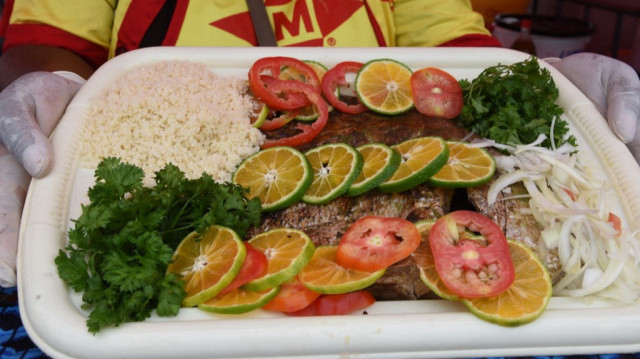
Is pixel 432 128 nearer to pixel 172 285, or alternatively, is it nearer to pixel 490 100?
pixel 490 100

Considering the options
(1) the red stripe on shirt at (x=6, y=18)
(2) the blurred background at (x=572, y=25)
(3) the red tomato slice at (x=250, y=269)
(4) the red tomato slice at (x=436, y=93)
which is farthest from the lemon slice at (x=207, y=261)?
(2) the blurred background at (x=572, y=25)

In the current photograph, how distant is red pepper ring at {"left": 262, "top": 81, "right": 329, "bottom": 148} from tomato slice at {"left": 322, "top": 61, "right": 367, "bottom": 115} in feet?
0.15

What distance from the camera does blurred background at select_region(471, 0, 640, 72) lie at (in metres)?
4.82

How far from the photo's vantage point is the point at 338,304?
1.57 meters

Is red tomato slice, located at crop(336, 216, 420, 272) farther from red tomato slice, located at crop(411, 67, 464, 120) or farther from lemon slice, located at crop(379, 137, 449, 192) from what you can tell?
red tomato slice, located at crop(411, 67, 464, 120)

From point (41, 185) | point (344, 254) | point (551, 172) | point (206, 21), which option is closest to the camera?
point (344, 254)

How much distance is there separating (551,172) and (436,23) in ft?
4.49

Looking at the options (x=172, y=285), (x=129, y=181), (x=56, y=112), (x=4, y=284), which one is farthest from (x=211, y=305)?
(x=56, y=112)

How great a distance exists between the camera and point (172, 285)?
59.6 inches

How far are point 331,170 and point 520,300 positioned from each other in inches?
30.5

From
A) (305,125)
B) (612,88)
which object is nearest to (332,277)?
(305,125)

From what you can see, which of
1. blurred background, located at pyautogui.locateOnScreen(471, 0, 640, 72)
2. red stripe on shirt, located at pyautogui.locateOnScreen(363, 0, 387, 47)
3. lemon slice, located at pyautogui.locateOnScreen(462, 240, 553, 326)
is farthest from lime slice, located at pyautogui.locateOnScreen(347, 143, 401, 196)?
blurred background, located at pyautogui.locateOnScreen(471, 0, 640, 72)

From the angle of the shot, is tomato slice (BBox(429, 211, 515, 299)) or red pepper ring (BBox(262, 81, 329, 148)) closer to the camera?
tomato slice (BBox(429, 211, 515, 299))

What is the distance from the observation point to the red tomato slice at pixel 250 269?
1534 millimetres
